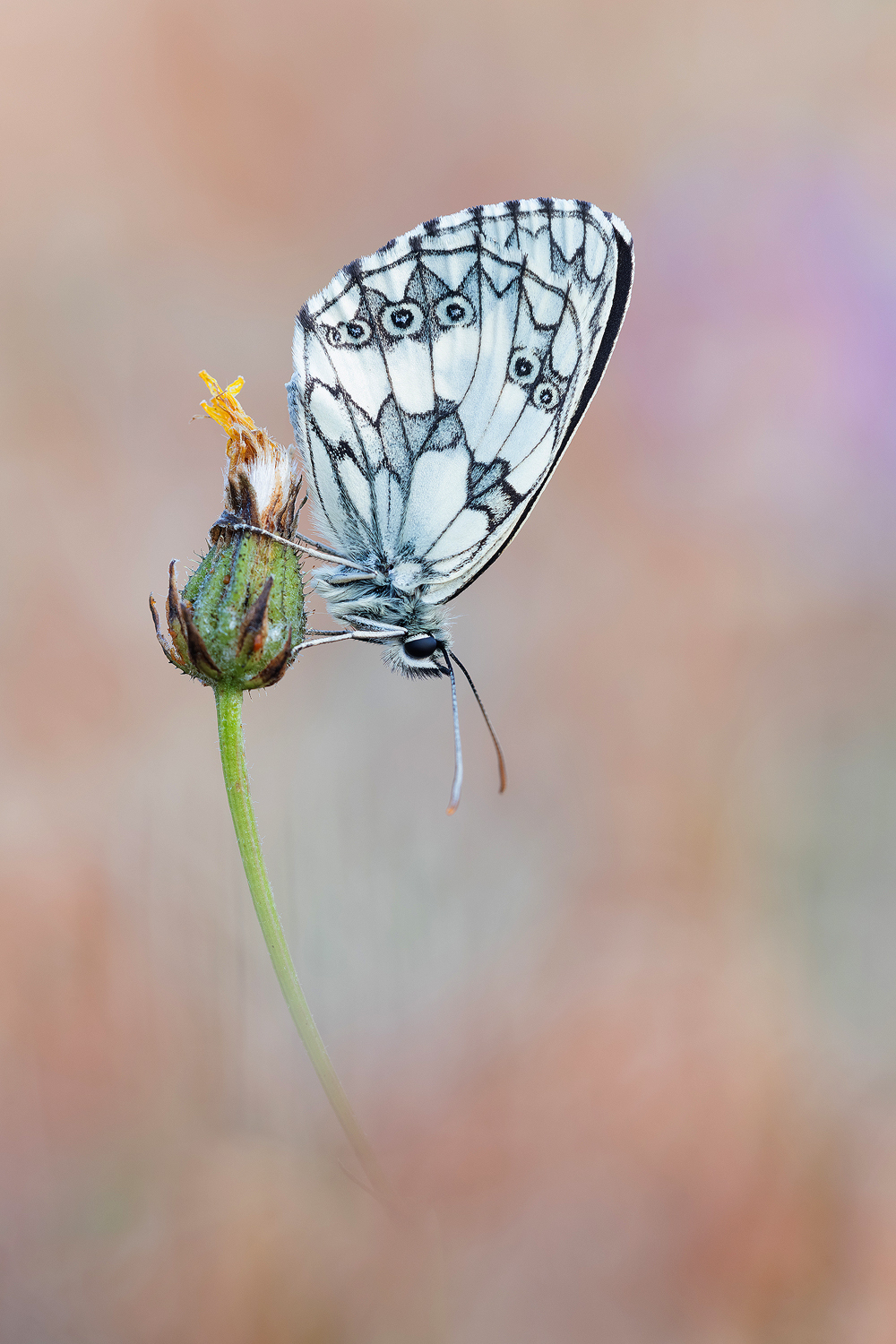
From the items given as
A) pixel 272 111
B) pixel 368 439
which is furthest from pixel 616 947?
pixel 272 111

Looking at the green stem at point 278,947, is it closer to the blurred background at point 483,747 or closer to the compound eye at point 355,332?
the blurred background at point 483,747

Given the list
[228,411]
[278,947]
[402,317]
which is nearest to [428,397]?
[402,317]

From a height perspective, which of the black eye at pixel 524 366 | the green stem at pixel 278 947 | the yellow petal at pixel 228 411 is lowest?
the green stem at pixel 278 947

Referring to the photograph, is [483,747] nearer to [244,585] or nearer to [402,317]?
[402,317]

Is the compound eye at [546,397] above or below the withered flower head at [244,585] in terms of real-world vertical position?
above

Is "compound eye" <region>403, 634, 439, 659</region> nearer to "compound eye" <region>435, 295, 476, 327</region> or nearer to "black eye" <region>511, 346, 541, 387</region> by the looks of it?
"black eye" <region>511, 346, 541, 387</region>

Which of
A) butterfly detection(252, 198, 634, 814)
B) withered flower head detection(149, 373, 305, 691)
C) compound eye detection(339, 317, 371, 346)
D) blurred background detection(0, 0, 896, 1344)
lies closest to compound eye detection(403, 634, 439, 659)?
butterfly detection(252, 198, 634, 814)

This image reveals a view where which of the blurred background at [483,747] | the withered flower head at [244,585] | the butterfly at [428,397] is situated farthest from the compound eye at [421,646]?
the blurred background at [483,747]

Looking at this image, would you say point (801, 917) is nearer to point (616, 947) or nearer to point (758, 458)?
point (616, 947)

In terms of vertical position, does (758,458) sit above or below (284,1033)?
above
